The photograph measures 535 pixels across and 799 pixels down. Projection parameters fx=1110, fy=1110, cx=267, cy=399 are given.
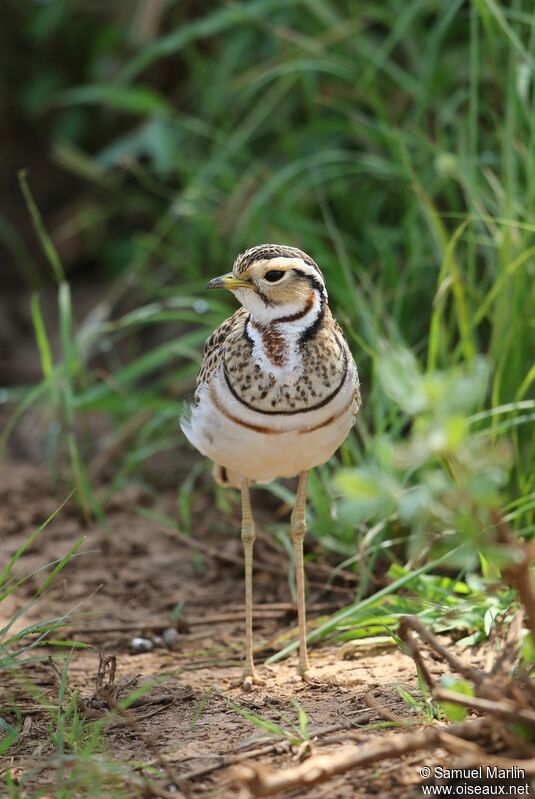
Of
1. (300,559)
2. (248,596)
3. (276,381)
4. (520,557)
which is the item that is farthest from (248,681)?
(520,557)

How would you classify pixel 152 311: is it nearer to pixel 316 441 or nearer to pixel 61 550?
pixel 61 550

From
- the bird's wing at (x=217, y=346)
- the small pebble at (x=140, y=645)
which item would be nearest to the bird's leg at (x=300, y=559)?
the bird's wing at (x=217, y=346)

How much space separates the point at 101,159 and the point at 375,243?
1764 mm

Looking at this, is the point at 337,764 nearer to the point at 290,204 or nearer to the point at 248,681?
the point at 248,681

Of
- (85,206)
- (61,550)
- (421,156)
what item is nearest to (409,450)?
(61,550)

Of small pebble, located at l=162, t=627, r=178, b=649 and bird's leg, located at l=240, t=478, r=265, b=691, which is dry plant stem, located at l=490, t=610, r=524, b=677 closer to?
bird's leg, located at l=240, t=478, r=265, b=691

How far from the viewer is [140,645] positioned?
363 centimetres

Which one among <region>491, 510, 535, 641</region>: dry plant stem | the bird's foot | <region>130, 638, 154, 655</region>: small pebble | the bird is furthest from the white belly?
<region>491, 510, 535, 641</region>: dry plant stem

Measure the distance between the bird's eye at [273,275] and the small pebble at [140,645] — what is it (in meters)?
1.33

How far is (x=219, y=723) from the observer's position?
9.46ft

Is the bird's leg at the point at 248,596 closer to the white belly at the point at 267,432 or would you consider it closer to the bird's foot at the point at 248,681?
the bird's foot at the point at 248,681

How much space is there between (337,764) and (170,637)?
1473 millimetres

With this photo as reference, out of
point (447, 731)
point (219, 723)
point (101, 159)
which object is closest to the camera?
point (447, 731)

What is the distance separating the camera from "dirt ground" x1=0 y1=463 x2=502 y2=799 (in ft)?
8.61
